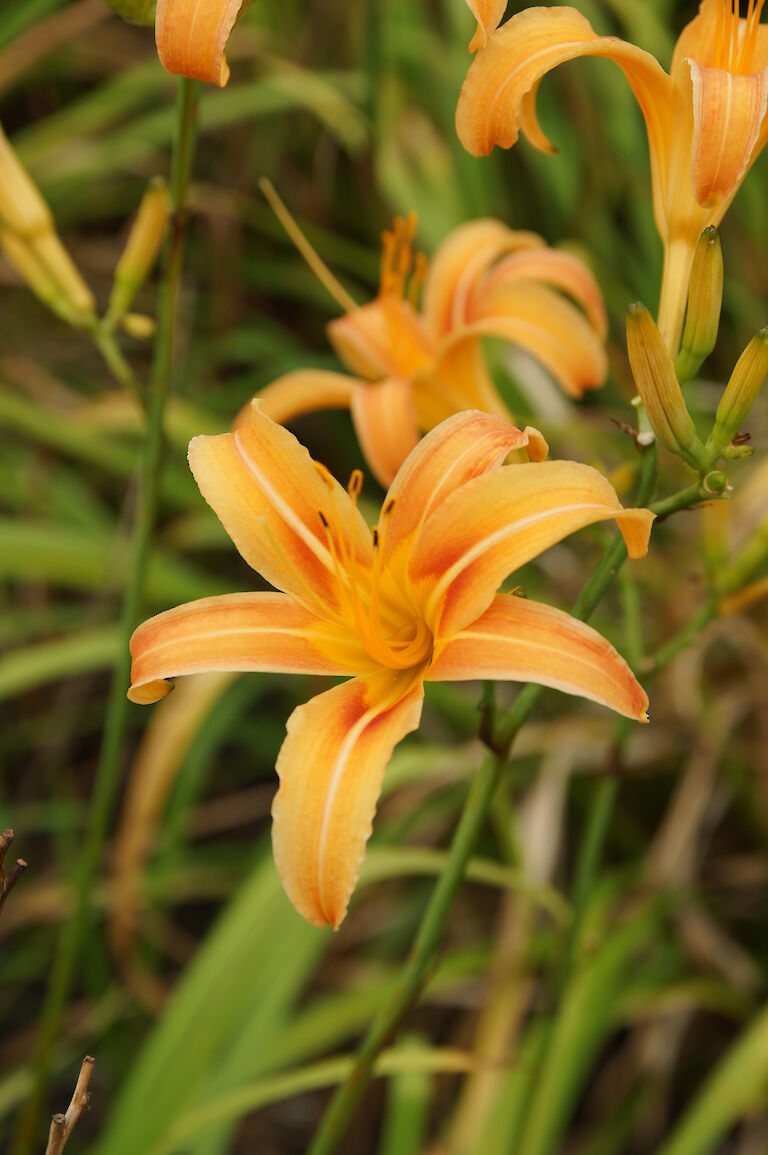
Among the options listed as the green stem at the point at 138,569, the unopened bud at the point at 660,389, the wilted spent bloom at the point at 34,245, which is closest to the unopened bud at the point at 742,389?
the unopened bud at the point at 660,389

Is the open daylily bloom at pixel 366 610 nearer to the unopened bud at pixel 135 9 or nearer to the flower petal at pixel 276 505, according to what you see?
the flower petal at pixel 276 505

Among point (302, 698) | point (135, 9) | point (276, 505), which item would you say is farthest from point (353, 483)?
point (302, 698)

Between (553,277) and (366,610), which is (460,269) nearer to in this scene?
(553,277)

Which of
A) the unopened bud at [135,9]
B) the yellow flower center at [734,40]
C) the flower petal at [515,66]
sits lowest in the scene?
the yellow flower center at [734,40]

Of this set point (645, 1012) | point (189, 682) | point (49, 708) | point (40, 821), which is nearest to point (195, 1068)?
point (189, 682)

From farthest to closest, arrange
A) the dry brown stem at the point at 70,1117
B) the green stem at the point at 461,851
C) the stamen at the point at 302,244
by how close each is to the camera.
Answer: the stamen at the point at 302,244, the green stem at the point at 461,851, the dry brown stem at the point at 70,1117

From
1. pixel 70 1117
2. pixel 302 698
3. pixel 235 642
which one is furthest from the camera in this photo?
pixel 302 698

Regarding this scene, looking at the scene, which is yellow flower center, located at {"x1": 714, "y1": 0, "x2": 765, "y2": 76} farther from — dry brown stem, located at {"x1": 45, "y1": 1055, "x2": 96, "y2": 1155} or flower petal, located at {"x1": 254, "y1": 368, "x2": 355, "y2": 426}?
dry brown stem, located at {"x1": 45, "y1": 1055, "x2": 96, "y2": 1155}
